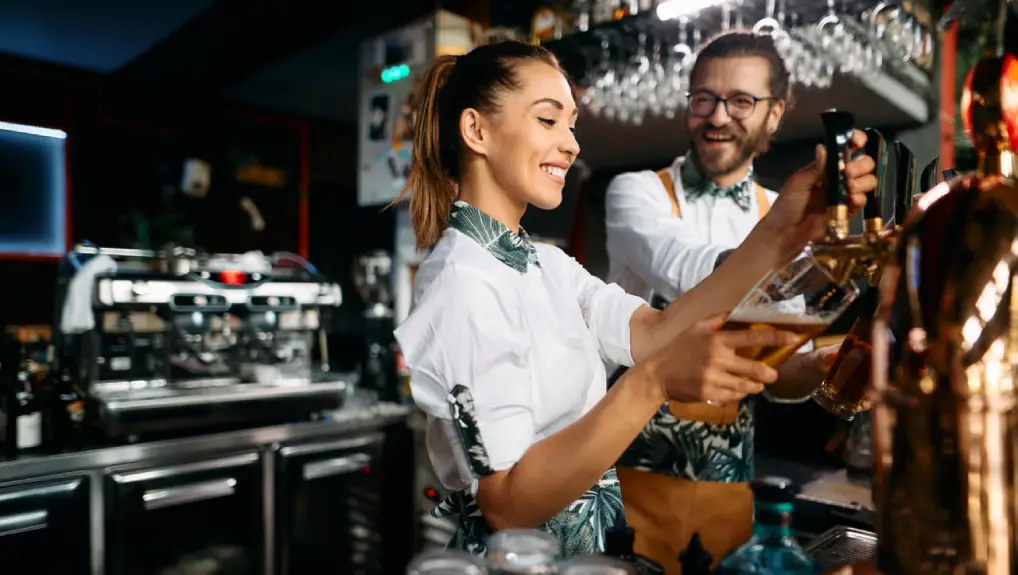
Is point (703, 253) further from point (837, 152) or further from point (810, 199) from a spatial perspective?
point (837, 152)

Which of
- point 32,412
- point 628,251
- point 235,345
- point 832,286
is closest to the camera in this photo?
point 832,286

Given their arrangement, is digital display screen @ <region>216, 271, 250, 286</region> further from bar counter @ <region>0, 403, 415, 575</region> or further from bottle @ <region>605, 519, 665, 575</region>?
bottle @ <region>605, 519, 665, 575</region>

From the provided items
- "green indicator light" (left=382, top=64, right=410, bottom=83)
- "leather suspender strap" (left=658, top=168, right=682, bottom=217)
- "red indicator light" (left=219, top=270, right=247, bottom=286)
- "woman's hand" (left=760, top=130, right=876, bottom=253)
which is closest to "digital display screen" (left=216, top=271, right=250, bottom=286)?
"red indicator light" (left=219, top=270, right=247, bottom=286)

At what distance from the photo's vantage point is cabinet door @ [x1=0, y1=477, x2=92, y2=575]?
2.17 meters

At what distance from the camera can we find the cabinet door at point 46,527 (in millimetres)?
2172

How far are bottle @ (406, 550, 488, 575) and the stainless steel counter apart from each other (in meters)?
2.09

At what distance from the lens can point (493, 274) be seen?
1.05 meters

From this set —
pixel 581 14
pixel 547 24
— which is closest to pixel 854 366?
pixel 581 14

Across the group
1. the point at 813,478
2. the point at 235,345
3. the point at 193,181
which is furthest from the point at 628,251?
the point at 193,181

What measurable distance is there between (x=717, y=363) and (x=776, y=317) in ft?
0.28

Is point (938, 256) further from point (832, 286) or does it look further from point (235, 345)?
point (235, 345)

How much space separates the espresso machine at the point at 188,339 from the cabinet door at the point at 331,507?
199 mm

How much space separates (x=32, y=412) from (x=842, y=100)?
8.77 feet

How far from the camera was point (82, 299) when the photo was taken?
2.53 m
